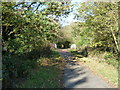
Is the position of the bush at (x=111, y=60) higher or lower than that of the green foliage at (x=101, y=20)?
lower

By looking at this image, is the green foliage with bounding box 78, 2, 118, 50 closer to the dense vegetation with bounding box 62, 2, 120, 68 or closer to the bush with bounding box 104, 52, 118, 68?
the dense vegetation with bounding box 62, 2, 120, 68

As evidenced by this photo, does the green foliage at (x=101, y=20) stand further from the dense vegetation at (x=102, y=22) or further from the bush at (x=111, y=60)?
the bush at (x=111, y=60)

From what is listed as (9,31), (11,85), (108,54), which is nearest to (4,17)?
(9,31)

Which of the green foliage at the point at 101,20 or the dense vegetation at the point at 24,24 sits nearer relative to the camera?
the dense vegetation at the point at 24,24

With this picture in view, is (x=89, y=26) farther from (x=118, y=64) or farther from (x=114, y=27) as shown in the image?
(x=118, y=64)

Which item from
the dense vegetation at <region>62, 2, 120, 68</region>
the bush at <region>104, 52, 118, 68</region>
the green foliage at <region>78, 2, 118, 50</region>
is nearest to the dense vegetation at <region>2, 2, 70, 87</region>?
the dense vegetation at <region>62, 2, 120, 68</region>

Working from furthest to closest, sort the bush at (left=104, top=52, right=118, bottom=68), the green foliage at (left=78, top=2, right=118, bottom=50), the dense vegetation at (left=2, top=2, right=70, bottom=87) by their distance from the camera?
the bush at (left=104, top=52, right=118, bottom=68), the green foliage at (left=78, top=2, right=118, bottom=50), the dense vegetation at (left=2, top=2, right=70, bottom=87)

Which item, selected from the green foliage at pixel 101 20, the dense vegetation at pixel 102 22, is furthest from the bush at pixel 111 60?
the green foliage at pixel 101 20

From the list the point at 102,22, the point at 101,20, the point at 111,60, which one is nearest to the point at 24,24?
the point at 101,20

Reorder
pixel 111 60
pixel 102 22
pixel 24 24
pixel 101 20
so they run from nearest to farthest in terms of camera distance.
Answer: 1. pixel 24 24
2. pixel 101 20
3. pixel 102 22
4. pixel 111 60

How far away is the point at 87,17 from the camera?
718cm

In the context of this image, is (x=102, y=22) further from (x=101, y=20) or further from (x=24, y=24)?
(x=24, y=24)

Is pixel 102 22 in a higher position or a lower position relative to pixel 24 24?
higher

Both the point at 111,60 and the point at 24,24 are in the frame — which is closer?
the point at 24,24
